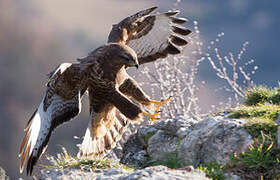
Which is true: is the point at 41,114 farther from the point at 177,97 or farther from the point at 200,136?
the point at 177,97

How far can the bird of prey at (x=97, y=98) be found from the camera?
6.04 m

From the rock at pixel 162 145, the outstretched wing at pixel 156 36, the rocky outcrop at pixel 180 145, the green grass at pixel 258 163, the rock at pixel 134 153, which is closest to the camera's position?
the green grass at pixel 258 163

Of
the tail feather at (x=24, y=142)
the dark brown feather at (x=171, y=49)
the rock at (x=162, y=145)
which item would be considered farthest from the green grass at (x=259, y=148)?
the tail feather at (x=24, y=142)

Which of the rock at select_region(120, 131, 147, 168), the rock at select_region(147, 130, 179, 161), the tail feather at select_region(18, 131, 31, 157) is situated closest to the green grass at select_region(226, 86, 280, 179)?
the rock at select_region(147, 130, 179, 161)

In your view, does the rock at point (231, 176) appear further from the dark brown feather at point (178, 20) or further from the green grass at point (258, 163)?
the dark brown feather at point (178, 20)

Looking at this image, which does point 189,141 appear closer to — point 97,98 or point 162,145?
point 162,145

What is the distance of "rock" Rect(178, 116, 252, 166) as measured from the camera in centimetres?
498

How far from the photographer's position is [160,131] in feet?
20.0

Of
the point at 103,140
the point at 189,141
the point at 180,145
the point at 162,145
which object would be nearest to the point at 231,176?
the point at 189,141

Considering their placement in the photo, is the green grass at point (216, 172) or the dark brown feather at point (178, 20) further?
the dark brown feather at point (178, 20)

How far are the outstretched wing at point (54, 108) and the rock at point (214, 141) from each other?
6.87ft

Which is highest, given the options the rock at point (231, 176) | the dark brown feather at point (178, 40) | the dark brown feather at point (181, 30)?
the dark brown feather at point (181, 30)

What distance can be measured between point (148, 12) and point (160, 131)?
261cm

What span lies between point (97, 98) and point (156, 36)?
2.29 m
